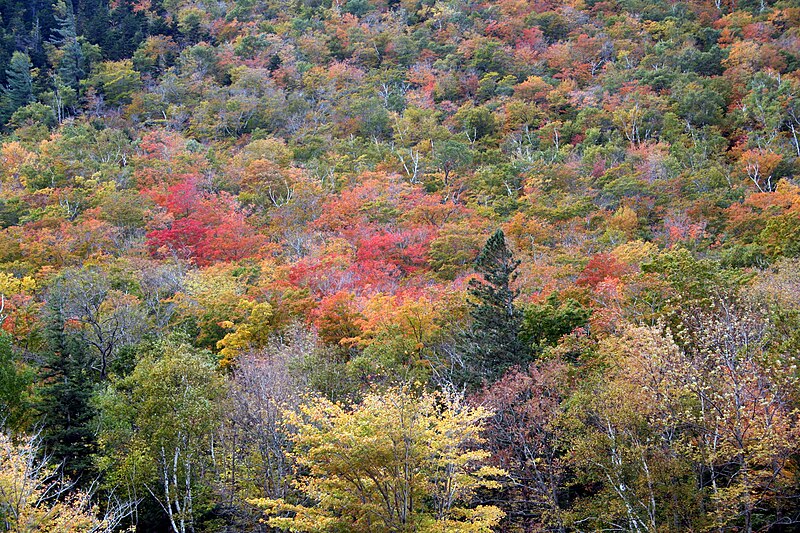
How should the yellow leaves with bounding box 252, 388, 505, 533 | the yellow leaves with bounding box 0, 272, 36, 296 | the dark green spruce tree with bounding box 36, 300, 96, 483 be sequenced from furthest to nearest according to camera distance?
the yellow leaves with bounding box 0, 272, 36, 296 < the dark green spruce tree with bounding box 36, 300, 96, 483 < the yellow leaves with bounding box 252, 388, 505, 533

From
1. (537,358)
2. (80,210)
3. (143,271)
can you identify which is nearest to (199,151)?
(80,210)

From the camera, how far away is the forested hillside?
1496 centimetres

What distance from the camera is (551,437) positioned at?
1845 centimetres

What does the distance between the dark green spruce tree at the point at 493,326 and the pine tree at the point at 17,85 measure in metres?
56.7

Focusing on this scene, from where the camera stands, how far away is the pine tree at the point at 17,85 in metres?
62.1

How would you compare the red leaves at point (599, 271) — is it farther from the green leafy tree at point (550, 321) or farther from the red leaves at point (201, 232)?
the red leaves at point (201, 232)

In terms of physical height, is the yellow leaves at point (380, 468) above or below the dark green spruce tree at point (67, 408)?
above

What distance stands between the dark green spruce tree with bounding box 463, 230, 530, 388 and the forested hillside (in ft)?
0.39

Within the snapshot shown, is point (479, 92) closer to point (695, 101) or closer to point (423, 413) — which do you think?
point (695, 101)

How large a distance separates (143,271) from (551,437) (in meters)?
23.9

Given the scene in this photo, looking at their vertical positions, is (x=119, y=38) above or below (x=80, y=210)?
above

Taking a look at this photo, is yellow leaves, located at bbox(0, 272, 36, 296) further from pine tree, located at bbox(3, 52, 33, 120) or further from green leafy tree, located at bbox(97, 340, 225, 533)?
pine tree, located at bbox(3, 52, 33, 120)

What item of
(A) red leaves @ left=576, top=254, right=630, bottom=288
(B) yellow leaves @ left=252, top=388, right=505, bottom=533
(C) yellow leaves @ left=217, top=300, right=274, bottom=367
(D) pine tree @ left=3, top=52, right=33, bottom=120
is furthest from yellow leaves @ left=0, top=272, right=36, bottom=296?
(D) pine tree @ left=3, top=52, right=33, bottom=120

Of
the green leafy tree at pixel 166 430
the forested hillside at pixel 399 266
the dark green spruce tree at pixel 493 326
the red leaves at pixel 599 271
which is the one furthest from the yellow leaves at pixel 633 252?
the green leafy tree at pixel 166 430
